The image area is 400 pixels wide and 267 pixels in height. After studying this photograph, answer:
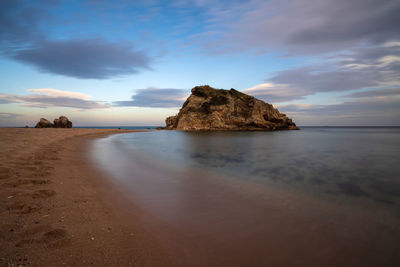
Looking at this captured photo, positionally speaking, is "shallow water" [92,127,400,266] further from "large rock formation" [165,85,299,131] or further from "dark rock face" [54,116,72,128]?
"large rock formation" [165,85,299,131]

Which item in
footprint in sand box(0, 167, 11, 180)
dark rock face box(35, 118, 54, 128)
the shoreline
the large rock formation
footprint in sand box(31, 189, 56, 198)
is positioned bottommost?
the shoreline

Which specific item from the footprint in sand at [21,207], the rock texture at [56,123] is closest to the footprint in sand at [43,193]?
→ the footprint in sand at [21,207]

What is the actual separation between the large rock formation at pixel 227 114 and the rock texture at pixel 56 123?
41.9m

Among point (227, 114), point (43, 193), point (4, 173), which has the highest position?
point (227, 114)

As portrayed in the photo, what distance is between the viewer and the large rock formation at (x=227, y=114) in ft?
258

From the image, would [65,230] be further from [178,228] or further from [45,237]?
[178,228]

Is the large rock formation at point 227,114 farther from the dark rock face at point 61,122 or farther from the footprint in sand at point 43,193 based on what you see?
the footprint in sand at point 43,193

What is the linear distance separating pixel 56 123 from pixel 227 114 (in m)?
61.6

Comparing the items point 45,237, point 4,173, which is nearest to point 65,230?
point 45,237

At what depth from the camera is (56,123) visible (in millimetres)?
63844

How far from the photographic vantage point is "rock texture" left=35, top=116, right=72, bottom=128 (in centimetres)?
5972

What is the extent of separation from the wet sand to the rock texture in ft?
224

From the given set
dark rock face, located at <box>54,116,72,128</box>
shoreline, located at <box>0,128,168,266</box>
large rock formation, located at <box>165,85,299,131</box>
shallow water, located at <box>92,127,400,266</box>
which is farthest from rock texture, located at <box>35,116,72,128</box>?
shoreline, located at <box>0,128,168,266</box>

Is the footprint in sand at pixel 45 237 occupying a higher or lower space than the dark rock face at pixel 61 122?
lower
